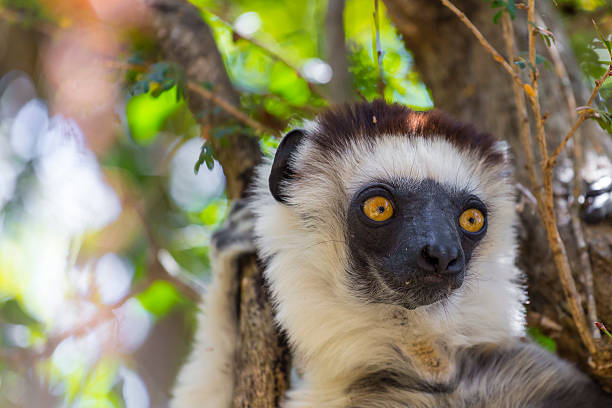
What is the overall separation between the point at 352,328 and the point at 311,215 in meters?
0.63

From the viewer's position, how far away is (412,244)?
2758mm

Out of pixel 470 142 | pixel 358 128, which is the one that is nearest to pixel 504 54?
pixel 470 142

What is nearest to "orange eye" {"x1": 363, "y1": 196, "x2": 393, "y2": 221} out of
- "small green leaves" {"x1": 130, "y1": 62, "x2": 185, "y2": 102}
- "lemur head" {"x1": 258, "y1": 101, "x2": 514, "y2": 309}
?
"lemur head" {"x1": 258, "y1": 101, "x2": 514, "y2": 309}

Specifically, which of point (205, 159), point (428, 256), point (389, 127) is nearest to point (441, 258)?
point (428, 256)

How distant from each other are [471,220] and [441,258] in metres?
0.47

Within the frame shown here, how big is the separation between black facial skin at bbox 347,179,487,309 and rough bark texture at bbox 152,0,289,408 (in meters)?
0.64

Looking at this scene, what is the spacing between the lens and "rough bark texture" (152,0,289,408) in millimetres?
3299

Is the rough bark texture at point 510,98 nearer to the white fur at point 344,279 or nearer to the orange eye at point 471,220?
the white fur at point 344,279

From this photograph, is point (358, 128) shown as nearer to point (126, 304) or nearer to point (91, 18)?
point (91, 18)

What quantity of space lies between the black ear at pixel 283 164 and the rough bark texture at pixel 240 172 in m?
0.58

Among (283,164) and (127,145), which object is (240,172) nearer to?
(283,164)

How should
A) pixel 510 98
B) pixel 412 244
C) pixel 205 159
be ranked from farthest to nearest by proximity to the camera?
pixel 510 98, pixel 205 159, pixel 412 244

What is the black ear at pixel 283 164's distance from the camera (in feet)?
10.6

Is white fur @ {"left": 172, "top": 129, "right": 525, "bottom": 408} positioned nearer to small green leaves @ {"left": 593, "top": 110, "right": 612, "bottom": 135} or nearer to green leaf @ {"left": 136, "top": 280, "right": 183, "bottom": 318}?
small green leaves @ {"left": 593, "top": 110, "right": 612, "bottom": 135}
